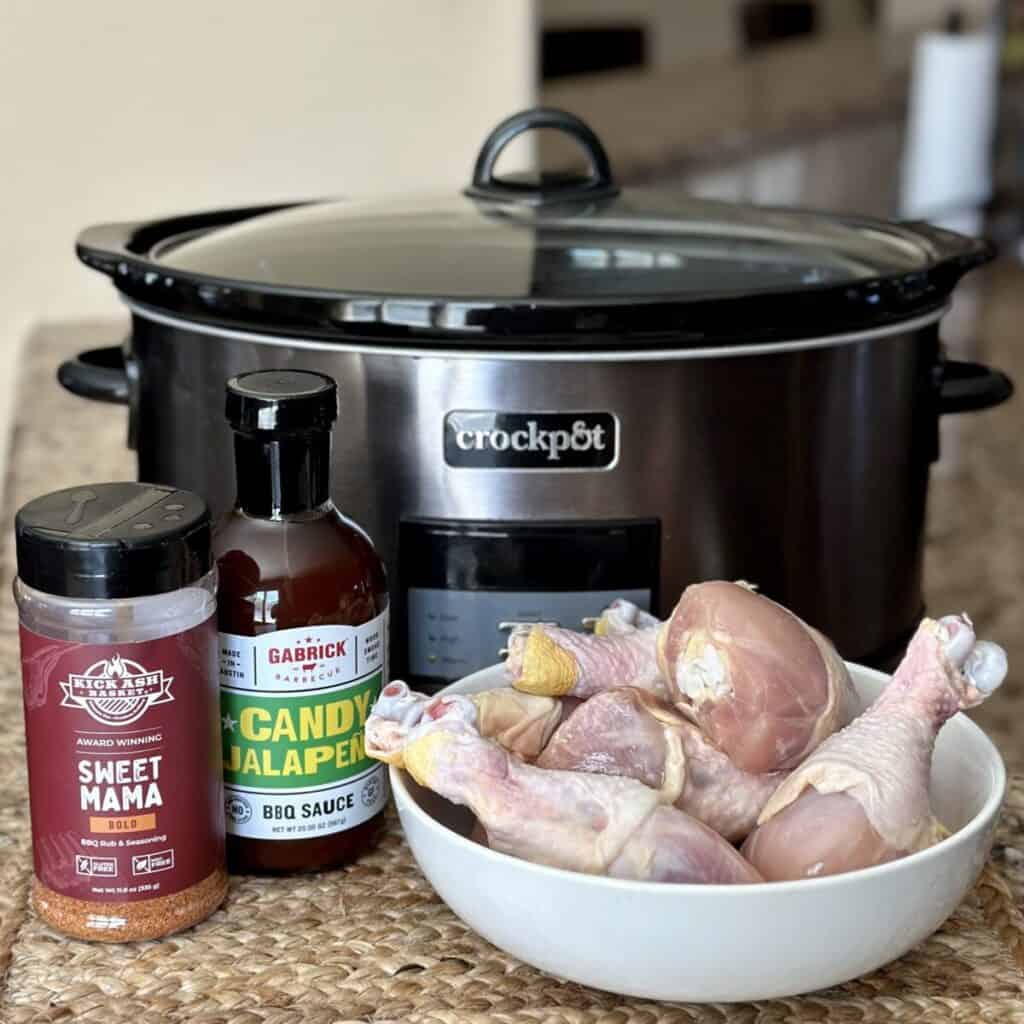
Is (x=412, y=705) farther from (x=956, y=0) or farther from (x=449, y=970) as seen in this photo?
(x=956, y=0)

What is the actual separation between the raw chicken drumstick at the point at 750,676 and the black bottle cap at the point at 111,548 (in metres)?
0.15

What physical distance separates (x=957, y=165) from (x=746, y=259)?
2846 mm

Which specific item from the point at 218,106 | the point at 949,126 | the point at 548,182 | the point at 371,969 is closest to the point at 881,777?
the point at 371,969

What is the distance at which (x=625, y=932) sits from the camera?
592 mm

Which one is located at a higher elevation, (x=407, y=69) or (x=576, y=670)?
(x=407, y=69)

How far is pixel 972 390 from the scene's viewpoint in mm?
990

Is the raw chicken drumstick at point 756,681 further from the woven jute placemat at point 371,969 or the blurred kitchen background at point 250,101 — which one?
the blurred kitchen background at point 250,101

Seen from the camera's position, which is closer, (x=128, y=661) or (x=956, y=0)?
(x=128, y=661)

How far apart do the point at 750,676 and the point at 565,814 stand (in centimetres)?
9

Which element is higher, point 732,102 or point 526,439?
point 732,102

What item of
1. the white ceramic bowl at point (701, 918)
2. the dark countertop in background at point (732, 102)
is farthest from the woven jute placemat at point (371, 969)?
the dark countertop in background at point (732, 102)

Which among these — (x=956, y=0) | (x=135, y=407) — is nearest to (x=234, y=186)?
(x=135, y=407)

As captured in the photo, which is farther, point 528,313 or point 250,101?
point 250,101

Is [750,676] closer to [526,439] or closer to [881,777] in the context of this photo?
[881,777]
